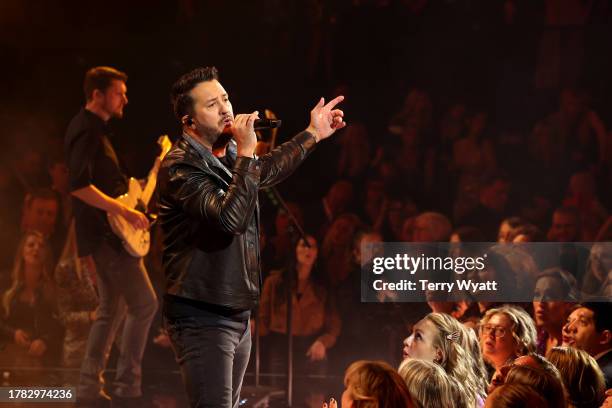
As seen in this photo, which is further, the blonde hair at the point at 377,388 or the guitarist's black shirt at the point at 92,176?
the guitarist's black shirt at the point at 92,176

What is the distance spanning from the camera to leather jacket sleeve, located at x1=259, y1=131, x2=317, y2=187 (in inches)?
98.4

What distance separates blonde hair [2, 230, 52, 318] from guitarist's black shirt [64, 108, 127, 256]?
0.22 metres

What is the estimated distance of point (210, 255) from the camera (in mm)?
2289

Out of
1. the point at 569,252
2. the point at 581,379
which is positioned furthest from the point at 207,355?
the point at 569,252

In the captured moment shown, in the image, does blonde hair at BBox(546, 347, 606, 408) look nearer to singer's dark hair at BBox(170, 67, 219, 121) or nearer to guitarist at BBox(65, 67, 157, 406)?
singer's dark hair at BBox(170, 67, 219, 121)

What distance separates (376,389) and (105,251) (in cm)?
340

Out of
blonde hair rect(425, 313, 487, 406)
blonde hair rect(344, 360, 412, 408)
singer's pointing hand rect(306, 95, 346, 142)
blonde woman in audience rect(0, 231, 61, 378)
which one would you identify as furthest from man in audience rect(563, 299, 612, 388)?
blonde woman in audience rect(0, 231, 61, 378)

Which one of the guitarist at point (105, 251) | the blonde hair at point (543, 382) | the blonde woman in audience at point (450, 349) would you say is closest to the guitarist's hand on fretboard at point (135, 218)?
the guitarist at point (105, 251)

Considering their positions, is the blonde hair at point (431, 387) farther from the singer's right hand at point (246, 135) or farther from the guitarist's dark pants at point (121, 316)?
the guitarist's dark pants at point (121, 316)

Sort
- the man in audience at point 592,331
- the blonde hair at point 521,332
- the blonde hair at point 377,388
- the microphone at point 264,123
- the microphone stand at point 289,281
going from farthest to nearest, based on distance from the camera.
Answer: the microphone stand at point 289,281 < the man in audience at point 592,331 < the blonde hair at point 521,332 < the microphone at point 264,123 < the blonde hair at point 377,388

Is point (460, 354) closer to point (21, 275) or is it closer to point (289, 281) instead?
point (289, 281)

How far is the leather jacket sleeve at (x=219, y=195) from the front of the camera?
2.21 meters

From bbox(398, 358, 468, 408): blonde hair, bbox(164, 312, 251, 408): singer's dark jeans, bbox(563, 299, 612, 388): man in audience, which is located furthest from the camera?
bbox(563, 299, 612, 388): man in audience

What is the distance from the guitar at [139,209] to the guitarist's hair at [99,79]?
1.57ft
